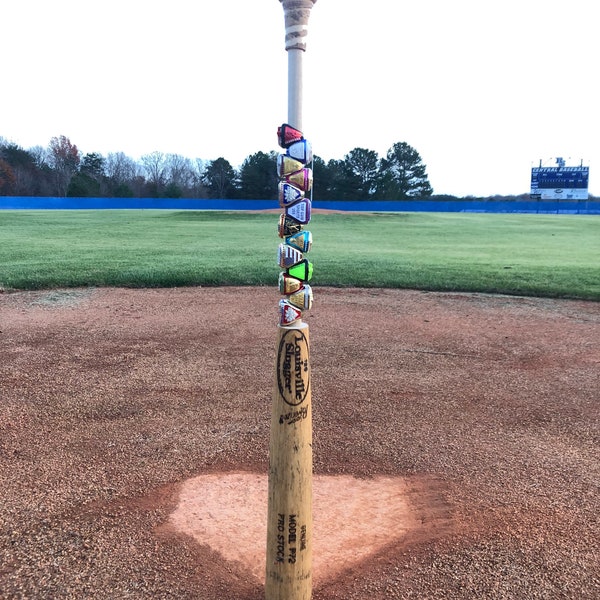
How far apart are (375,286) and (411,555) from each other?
27.9ft

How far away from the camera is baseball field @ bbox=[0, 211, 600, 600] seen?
122 inches

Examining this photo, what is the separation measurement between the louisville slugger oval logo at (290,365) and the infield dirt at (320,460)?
1.16 meters

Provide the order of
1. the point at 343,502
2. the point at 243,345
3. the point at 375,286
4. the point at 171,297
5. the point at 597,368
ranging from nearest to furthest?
the point at 343,502 < the point at 597,368 < the point at 243,345 < the point at 171,297 < the point at 375,286

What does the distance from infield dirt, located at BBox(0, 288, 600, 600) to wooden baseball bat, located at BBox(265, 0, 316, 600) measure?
32 centimetres

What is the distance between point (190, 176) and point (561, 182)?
51.6 metres

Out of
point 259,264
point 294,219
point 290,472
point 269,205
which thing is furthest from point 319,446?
point 269,205

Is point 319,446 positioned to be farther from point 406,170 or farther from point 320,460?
point 406,170

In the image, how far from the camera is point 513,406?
17.8ft

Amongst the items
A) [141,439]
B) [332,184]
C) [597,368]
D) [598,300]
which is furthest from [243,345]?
[332,184]

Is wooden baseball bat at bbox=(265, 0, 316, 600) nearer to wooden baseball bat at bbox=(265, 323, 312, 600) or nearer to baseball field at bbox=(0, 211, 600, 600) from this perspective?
wooden baseball bat at bbox=(265, 323, 312, 600)

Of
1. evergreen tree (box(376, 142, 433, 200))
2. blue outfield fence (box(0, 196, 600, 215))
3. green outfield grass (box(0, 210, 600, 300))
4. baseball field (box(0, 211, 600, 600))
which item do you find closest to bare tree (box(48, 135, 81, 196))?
blue outfield fence (box(0, 196, 600, 215))

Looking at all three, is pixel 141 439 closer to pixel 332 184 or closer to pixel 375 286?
pixel 375 286

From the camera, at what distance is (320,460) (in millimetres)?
4352

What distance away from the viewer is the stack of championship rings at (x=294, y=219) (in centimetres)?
237
